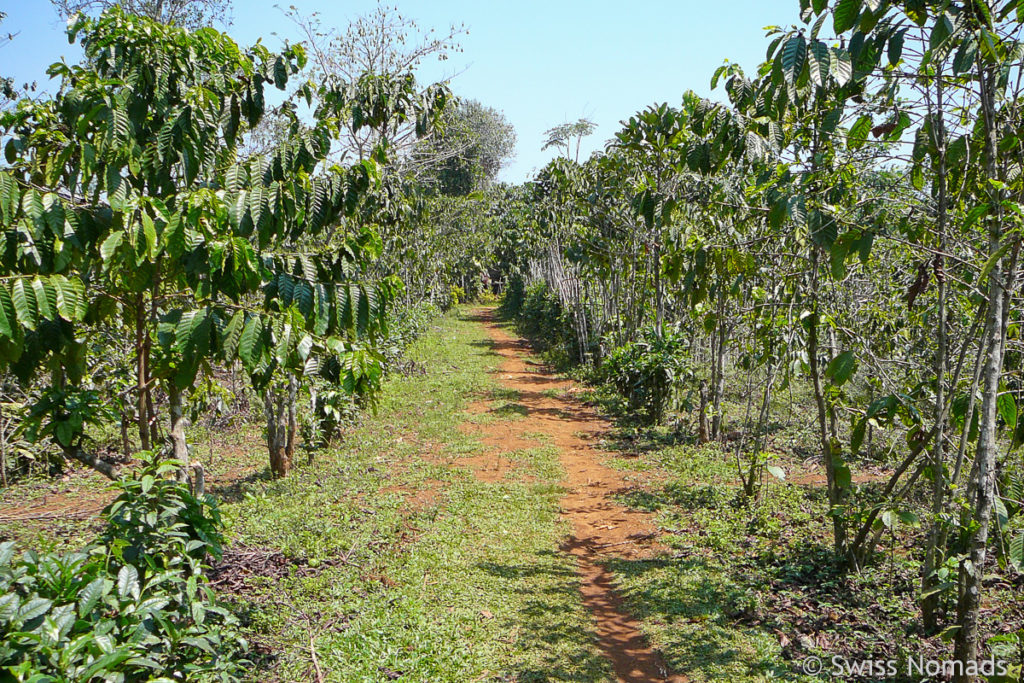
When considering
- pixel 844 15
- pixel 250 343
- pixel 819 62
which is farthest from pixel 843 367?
pixel 250 343

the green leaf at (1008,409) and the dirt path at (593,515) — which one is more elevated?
the green leaf at (1008,409)

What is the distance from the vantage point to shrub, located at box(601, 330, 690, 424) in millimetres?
10516

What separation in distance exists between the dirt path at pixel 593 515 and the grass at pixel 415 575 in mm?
151

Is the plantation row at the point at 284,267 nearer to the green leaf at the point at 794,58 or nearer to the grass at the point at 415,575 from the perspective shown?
the green leaf at the point at 794,58

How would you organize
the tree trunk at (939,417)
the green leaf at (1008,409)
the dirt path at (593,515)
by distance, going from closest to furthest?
the green leaf at (1008,409), the tree trunk at (939,417), the dirt path at (593,515)

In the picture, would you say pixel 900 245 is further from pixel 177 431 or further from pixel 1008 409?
pixel 177 431

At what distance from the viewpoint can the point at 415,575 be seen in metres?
5.21

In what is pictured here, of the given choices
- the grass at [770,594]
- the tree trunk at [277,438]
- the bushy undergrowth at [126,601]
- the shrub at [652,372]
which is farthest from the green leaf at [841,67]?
the shrub at [652,372]

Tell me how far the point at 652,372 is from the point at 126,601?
27.6ft

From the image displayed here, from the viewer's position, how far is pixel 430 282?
71.9ft

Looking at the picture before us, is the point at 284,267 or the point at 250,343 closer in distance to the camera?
A: the point at 250,343

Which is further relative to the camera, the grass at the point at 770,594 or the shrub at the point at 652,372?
the shrub at the point at 652,372

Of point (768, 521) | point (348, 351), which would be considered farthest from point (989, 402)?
point (768, 521)

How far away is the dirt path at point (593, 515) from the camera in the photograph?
14.2ft
